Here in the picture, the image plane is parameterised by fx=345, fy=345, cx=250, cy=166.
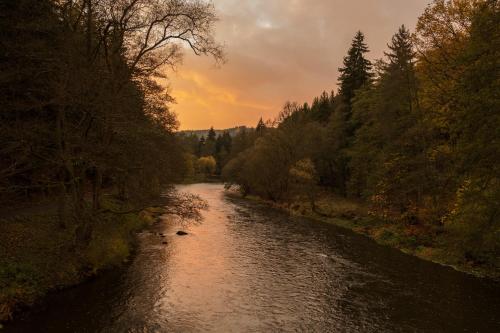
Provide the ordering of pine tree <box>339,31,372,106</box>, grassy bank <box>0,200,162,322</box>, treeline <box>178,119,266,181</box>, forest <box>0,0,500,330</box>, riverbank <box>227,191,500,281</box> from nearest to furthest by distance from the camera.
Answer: grassy bank <box>0,200,162,322</box> < forest <box>0,0,500,330</box> < riverbank <box>227,191,500,281</box> < pine tree <box>339,31,372,106</box> < treeline <box>178,119,266,181</box>

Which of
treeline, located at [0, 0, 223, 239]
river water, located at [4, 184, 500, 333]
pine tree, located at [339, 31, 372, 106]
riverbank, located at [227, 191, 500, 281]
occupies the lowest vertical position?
river water, located at [4, 184, 500, 333]

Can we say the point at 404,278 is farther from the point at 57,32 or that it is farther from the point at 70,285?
the point at 57,32

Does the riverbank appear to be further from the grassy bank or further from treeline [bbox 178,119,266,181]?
treeline [bbox 178,119,266,181]

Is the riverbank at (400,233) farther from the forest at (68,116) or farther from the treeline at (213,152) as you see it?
the treeline at (213,152)

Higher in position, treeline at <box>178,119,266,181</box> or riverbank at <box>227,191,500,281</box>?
treeline at <box>178,119,266,181</box>

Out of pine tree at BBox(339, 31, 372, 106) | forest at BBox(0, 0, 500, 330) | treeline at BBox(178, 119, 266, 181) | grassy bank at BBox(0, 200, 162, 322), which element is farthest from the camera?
treeline at BBox(178, 119, 266, 181)

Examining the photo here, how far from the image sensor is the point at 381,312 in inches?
596

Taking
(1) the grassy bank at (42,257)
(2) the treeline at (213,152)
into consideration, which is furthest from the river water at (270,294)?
(2) the treeline at (213,152)

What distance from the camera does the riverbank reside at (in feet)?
72.6

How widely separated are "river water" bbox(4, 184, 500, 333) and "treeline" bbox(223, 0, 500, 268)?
3746 mm

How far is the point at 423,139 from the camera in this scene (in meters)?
29.3

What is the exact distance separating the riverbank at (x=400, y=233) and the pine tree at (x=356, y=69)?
18.1 metres

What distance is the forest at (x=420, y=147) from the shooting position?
54.5 feet

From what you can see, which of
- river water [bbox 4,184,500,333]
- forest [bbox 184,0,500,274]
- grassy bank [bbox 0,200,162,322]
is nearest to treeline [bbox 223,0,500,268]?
forest [bbox 184,0,500,274]
